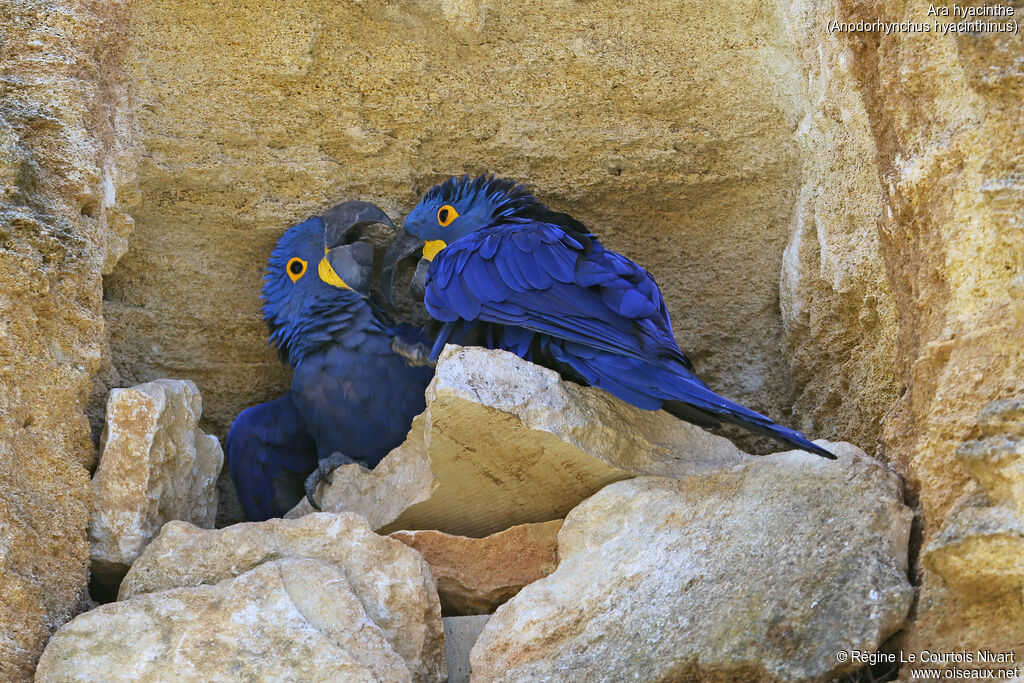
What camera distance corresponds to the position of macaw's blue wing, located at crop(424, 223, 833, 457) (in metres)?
2.51

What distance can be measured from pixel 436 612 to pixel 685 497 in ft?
1.86

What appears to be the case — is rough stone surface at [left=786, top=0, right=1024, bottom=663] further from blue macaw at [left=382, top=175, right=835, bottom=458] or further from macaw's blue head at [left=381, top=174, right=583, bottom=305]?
macaw's blue head at [left=381, top=174, right=583, bottom=305]

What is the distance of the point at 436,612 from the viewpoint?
2.36 metres

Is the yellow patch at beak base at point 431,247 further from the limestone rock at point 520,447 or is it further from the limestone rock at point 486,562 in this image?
the limestone rock at point 486,562

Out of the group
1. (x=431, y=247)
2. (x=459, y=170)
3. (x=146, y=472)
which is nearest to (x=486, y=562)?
(x=146, y=472)

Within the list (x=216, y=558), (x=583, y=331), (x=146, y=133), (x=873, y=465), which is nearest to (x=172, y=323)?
(x=146, y=133)

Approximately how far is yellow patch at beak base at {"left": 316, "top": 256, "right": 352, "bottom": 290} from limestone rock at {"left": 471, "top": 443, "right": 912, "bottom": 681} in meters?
1.25

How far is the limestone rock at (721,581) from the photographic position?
1932mm

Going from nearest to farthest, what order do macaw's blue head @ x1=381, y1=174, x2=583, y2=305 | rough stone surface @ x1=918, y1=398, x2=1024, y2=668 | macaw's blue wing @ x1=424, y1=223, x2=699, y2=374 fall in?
rough stone surface @ x1=918, y1=398, x2=1024, y2=668
macaw's blue wing @ x1=424, y1=223, x2=699, y2=374
macaw's blue head @ x1=381, y1=174, x2=583, y2=305

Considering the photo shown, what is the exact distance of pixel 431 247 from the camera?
10.9ft

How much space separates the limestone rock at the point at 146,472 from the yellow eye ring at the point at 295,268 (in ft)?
1.85

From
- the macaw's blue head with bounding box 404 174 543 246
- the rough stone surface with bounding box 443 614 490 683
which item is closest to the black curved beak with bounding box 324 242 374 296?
the macaw's blue head with bounding box 404 174 543 246

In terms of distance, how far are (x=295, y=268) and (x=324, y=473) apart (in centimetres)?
65

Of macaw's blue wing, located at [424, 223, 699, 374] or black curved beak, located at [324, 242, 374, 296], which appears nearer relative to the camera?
macaw's blue wing, located at [424, 223, 699, 374]
